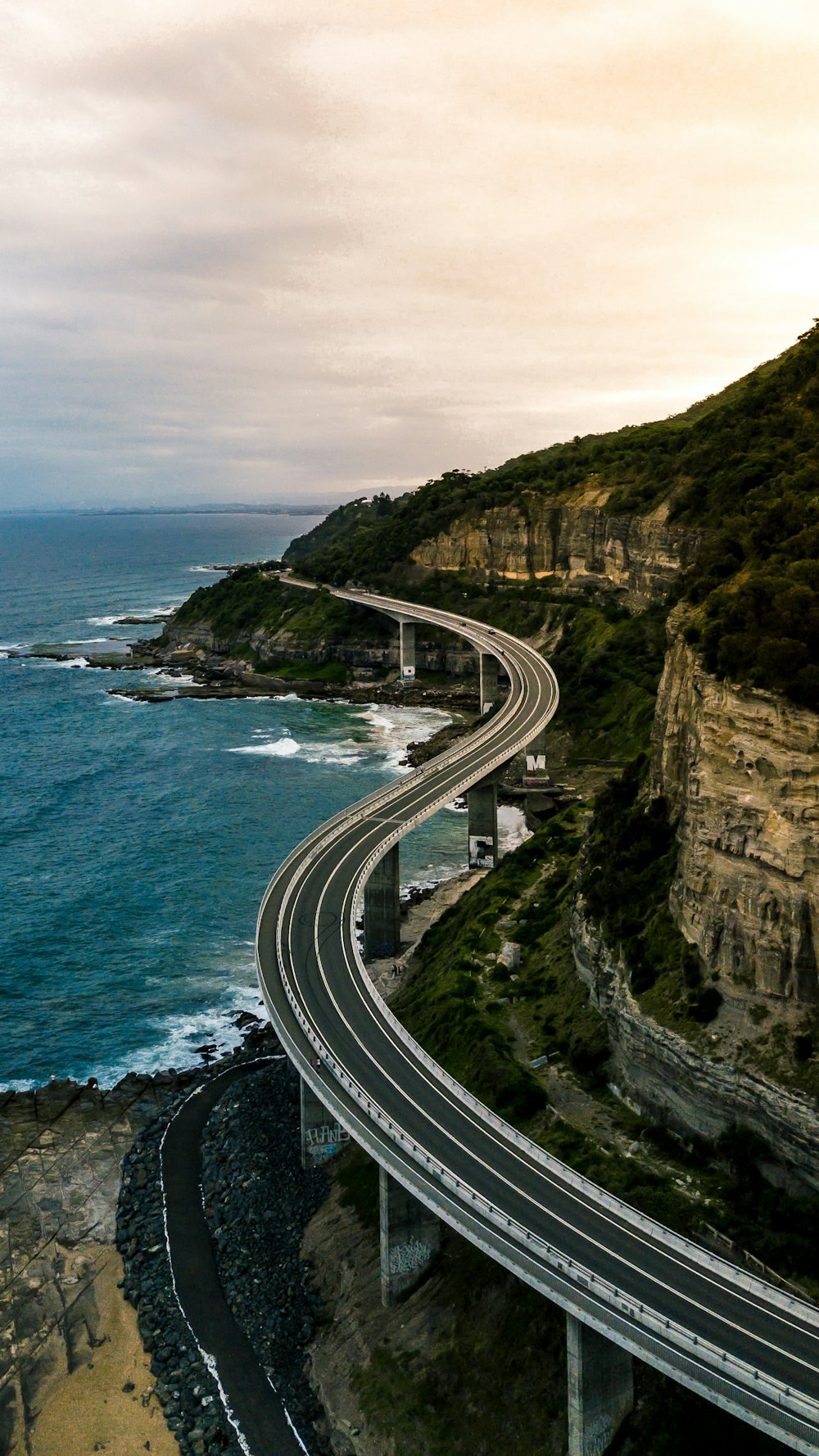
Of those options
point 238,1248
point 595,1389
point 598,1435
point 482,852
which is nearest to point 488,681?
point 482,852

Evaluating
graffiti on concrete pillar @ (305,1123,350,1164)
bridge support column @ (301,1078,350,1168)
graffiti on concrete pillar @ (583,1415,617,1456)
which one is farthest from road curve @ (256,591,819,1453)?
graffiti on concrete pillar @ (305,1123,350,1164)

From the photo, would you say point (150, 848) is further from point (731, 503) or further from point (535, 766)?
point (731, 503)

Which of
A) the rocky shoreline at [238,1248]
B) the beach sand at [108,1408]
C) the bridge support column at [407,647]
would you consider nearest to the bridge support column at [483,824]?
the rocky shoreline at [238,1248]

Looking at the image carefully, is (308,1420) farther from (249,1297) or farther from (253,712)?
(253,712)

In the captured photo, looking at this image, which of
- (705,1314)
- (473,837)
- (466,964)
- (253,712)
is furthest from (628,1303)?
(253,712)

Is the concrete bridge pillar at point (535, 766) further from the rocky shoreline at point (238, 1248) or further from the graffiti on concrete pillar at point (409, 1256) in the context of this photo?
the graffiti on concrete pillar at point (409, 1256)
